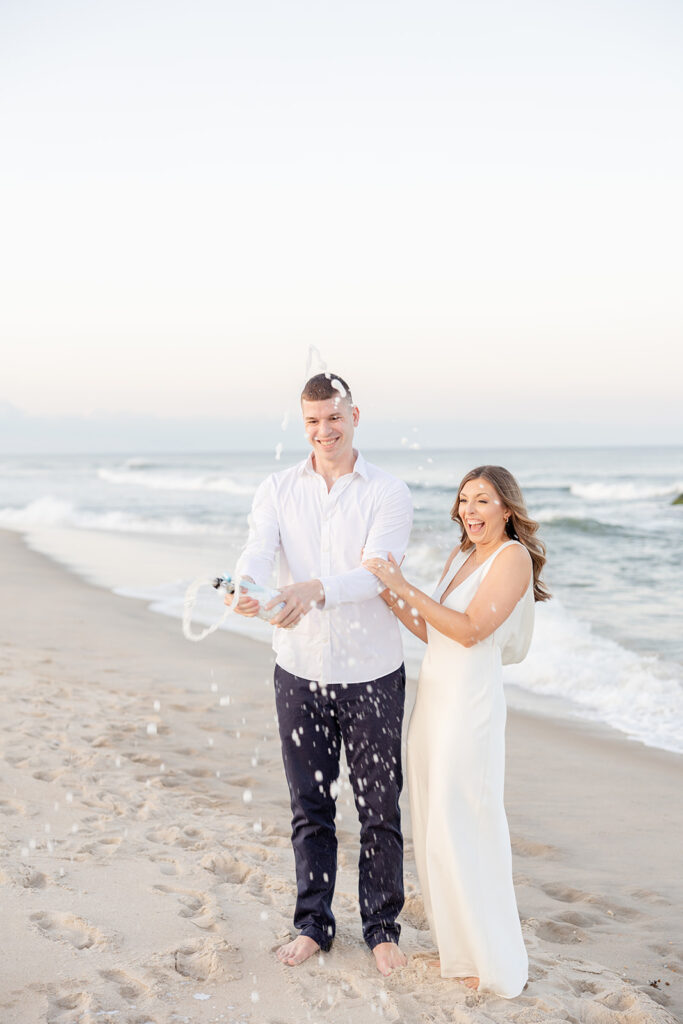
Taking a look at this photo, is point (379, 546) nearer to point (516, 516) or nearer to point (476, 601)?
point (476, 601)

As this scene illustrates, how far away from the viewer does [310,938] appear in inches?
133

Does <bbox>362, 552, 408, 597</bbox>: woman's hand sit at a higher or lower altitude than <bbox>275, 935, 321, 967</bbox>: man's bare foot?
higher

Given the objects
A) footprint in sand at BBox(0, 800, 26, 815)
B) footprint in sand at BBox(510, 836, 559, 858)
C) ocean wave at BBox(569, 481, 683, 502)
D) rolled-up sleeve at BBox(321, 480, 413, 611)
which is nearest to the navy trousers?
rolled-up sleeve at BBox(321, 480, 413, 611)

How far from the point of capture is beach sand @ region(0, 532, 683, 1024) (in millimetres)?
3078

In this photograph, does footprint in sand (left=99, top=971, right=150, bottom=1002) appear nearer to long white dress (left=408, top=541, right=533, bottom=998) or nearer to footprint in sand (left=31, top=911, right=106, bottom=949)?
footprint in sand (left=31, top=911, right=106, bottom=949)

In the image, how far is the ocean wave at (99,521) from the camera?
23.6 m

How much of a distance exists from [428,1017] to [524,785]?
3.03 meters

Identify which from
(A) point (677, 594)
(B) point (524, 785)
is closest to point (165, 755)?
(B) point (524, 785)

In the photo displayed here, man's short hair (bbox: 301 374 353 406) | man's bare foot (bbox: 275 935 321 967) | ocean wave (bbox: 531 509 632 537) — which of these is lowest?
ocean wave (bbox: 531 509 632 537)

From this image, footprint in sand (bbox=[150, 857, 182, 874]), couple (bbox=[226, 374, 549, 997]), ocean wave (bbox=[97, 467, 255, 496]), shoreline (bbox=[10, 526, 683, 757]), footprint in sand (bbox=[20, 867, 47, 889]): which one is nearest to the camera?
couple (bbox=[226, 374, 549, 997])

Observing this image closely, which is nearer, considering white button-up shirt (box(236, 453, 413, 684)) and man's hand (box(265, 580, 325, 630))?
man's hand (box(265, 580, 325, 630))

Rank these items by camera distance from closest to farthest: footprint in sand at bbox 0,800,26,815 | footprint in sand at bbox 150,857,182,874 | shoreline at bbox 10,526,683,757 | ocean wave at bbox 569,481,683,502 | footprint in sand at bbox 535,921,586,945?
footprint in sand at bbox 535,921,586,945 → footprint in sand at bbox 150,857,182,874 → footprint in sand at bbox 0,800,26,815 → shoreline at bbox 10,526,683,757 → ocean wave at bbox 569,481,683,502

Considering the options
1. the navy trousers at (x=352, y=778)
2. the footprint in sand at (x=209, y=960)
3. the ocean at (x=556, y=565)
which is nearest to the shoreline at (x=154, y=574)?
the ocean at (x=556, y=565)

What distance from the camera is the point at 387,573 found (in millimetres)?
3096
